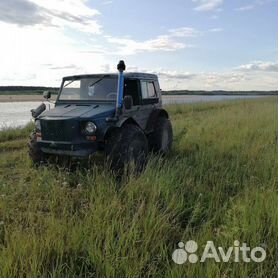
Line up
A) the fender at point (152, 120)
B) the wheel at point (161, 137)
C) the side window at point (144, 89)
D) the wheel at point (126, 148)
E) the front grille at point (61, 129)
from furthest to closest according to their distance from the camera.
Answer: the wheel at point (161, 137) < the fender at point (152, 120) < the side window at point (144, 89) < the front grille at point (61, 129) < the wheel at point (126, 148)

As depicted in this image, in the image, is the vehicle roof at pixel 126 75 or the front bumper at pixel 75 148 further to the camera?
the vehicle roof at pixel 126 75

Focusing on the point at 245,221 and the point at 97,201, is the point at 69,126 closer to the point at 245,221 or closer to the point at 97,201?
the point at 97,201

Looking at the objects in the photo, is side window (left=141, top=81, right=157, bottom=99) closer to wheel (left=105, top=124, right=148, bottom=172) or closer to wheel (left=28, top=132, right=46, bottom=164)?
wheel (left=105, top=124, right=148, bottom=172)

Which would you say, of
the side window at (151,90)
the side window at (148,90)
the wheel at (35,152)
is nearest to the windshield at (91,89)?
the side window at (148,90)

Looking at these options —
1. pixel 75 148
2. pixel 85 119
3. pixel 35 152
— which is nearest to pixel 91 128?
pixel 85 119

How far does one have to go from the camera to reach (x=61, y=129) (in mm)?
6055

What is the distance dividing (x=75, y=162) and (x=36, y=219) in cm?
279

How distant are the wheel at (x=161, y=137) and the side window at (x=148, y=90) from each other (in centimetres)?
57

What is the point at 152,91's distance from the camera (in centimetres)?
806

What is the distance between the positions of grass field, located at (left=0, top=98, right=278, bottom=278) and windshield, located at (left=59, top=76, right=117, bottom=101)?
1.44m

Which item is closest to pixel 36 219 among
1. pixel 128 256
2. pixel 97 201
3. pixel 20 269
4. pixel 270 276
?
pixel 97 201

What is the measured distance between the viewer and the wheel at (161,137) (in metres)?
7.73

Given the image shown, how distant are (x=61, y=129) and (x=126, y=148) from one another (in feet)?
3.65

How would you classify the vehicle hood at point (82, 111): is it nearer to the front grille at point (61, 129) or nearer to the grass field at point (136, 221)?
the front grille at point (61, 129)
